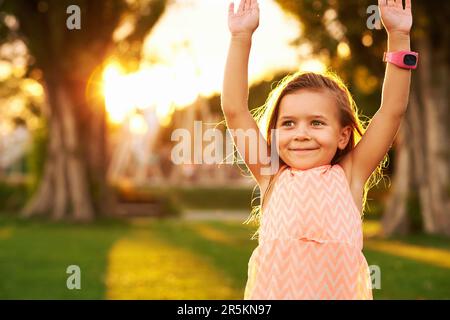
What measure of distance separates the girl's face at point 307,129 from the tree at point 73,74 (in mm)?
18764

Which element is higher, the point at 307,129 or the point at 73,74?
the point at 73,74

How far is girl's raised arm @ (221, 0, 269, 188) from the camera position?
3004mm

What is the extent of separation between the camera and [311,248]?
2.75 metres

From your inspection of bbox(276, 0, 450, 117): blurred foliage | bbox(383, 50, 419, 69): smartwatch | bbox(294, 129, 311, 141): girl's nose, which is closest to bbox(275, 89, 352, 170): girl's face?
bbox(294, 129, 311, 141): girl's nose

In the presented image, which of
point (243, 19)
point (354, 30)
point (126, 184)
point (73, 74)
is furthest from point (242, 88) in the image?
point (126, 184)

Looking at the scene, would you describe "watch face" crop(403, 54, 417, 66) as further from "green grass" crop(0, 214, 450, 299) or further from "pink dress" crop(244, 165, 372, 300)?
"green grass" crop(0, 214, 450, 299)

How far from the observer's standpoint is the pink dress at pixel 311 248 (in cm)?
273

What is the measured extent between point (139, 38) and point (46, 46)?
2.73 metres

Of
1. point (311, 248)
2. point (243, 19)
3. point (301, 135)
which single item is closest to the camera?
point (311, 248)

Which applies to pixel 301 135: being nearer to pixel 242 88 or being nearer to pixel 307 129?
pixel 307 129

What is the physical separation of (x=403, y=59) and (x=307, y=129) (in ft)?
1.50

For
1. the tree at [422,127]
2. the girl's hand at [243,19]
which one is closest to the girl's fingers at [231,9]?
the girl's hand at [243,19]

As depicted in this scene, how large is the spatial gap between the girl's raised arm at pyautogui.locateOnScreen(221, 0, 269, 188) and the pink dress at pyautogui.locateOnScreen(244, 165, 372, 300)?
0.87 feet
